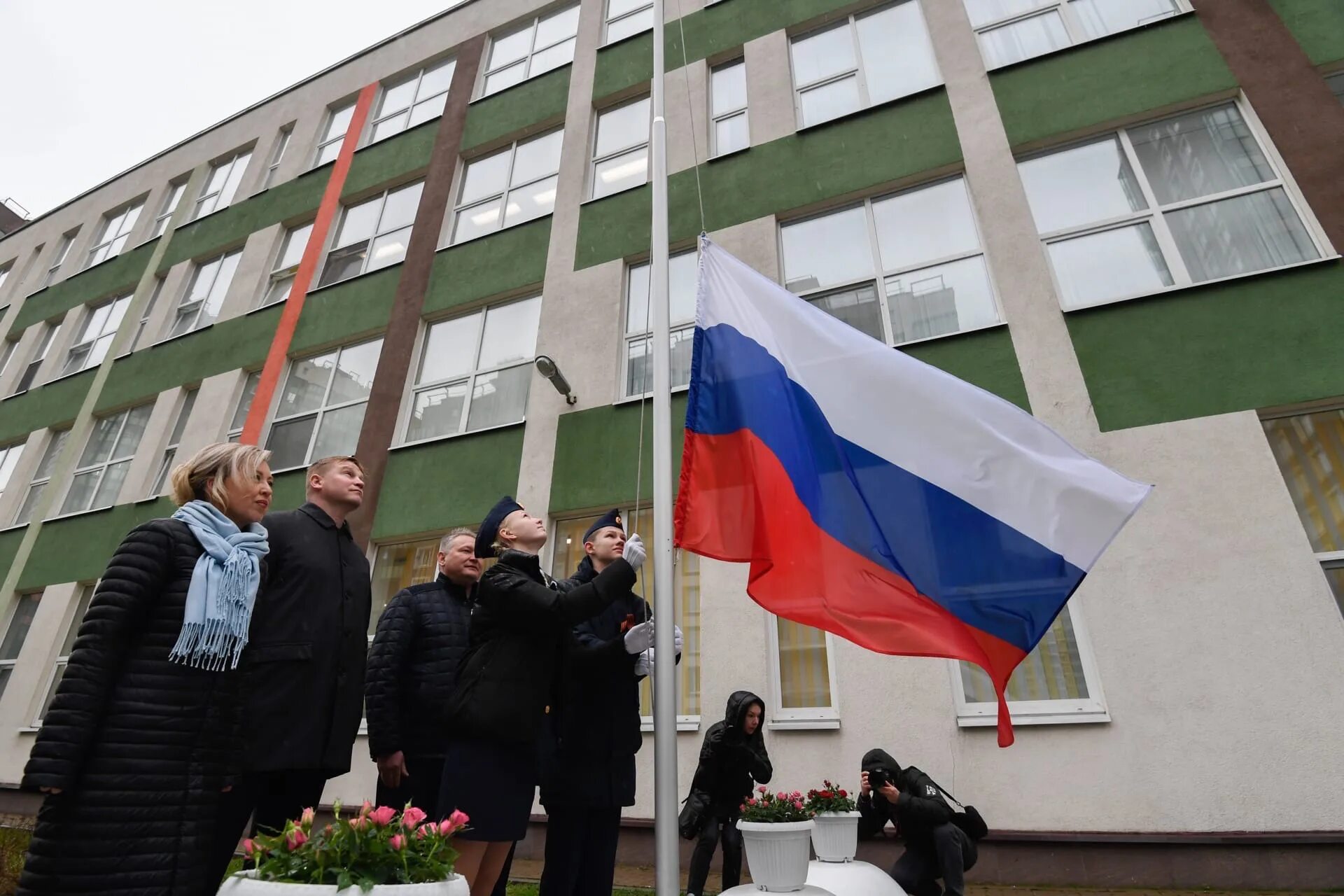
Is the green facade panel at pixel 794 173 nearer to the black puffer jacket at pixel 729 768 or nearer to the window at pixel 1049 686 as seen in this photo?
the window at pixel 1049 686

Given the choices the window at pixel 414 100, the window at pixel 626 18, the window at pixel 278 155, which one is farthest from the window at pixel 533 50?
the window at pixel 278 155

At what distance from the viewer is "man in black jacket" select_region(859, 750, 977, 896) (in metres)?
4.18

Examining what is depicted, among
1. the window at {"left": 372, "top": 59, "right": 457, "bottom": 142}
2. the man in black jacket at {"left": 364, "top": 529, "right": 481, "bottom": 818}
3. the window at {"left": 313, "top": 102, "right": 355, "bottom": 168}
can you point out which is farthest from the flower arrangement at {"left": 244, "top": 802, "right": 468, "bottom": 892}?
the window at {"left": 313, "top": 102, "right": 355, "bottom": 168}

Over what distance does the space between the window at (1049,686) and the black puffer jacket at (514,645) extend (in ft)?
14.8

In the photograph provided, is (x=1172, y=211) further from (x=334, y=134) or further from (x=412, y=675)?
(x=334, y=134)

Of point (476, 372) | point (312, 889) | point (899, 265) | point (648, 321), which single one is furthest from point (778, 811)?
point (476, 372)

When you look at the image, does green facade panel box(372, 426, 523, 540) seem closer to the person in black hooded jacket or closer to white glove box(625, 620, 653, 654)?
the person in black hooded jacket

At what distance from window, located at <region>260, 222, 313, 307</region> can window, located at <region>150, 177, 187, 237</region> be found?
499 cm

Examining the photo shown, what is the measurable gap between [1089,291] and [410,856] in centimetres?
779

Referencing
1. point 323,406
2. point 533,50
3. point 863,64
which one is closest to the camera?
point 863,64

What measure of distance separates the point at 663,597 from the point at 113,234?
72.7 ft

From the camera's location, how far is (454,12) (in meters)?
14.9

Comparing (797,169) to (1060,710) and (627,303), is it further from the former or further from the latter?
(1060,710)

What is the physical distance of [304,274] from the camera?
13047mm
